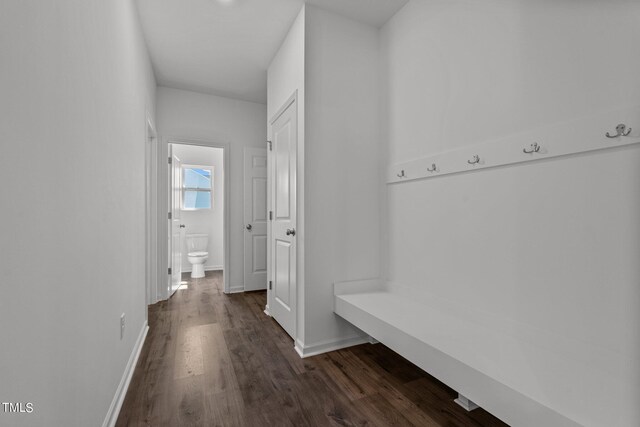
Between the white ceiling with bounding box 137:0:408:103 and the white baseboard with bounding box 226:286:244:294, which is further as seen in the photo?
the white baseboard with bounding box 226:286:244:294

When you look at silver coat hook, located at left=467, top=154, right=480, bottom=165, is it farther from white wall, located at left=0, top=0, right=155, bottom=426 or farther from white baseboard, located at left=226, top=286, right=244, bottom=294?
white baseboard, located at left=226, top=286, right=244, bottom=294

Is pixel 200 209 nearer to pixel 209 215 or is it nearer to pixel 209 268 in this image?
pixel 209 215

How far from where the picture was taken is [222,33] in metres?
2.61

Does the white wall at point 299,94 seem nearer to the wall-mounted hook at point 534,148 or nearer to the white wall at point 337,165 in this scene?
the white wall at point 337,165

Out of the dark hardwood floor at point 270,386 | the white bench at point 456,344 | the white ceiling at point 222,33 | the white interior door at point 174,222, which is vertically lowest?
the dark hardwood floor at point 270,386

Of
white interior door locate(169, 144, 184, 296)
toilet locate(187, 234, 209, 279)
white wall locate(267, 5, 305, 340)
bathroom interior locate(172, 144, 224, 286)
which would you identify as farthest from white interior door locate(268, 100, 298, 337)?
bathroom interior locate(172, 144, 224, 286)

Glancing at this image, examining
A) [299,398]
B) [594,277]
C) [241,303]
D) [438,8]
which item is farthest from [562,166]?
[241,303]

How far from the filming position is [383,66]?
8.09ft

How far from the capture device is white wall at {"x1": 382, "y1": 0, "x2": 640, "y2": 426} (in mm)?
1132

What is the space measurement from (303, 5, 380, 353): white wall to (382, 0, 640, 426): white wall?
0.39 metres

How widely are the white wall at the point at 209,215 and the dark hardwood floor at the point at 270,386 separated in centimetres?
300

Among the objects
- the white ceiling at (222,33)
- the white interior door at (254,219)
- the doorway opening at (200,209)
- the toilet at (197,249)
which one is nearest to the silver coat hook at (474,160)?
the white ceiling at (222,33)

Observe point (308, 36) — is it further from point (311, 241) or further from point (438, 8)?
point (311, 241)

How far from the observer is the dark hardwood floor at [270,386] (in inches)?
59.6
